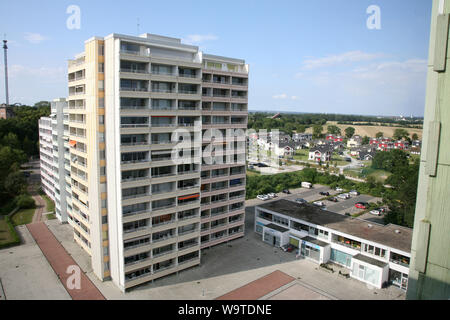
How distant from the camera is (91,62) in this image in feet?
76.0

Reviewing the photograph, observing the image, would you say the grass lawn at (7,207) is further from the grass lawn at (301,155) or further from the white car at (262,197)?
the grass lawn at (301,155)

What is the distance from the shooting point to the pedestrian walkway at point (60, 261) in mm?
23344

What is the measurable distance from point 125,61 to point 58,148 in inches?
717

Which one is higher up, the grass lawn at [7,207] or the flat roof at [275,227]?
the flat roof at [275,227]

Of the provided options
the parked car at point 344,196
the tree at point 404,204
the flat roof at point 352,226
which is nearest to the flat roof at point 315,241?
the flat roof at point 352,226

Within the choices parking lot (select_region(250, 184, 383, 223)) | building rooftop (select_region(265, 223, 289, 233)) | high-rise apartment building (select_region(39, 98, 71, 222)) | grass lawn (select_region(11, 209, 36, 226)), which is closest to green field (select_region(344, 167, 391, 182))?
parking lot (select_region(250, 184, 383, 223))

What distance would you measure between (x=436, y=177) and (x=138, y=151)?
63.1 feet

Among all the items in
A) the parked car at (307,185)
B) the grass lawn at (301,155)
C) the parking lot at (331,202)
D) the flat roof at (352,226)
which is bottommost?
the parking lot at (331,202)

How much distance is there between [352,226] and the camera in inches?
1168

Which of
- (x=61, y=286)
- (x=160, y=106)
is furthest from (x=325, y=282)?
(x=61, y=286)

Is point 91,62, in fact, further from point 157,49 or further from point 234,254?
point 234,254

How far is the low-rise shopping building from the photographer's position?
24.7m

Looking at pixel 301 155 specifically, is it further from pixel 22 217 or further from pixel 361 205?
pixel 22 217

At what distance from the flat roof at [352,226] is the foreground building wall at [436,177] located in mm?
19648
